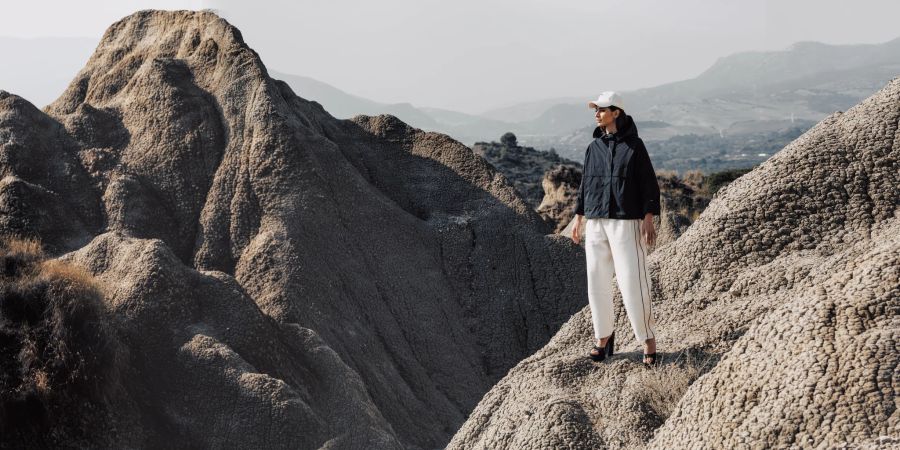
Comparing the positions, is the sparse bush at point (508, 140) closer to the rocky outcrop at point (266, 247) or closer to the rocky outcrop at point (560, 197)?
the rocky outcrop at point (560, 197)

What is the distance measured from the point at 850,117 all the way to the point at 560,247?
9406mm

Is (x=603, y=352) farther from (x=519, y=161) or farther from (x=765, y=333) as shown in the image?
(x=519, y=161)

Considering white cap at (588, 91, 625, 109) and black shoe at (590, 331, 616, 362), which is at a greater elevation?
white cap at (588, 91, 625, 109)

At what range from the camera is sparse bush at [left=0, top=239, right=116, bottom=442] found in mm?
9078

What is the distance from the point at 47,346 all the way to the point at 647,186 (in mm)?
5532

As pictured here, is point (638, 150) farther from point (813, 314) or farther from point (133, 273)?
point (133, 273)

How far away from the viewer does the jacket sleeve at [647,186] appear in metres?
6.91

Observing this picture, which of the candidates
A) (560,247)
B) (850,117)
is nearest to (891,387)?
(850,117)

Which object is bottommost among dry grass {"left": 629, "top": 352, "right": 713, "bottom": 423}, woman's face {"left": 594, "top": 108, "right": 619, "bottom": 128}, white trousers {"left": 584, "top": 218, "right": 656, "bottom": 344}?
dry grass {"left": 629, "top": 352, "right": 713, "bottom": 423}

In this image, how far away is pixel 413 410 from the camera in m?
13.8

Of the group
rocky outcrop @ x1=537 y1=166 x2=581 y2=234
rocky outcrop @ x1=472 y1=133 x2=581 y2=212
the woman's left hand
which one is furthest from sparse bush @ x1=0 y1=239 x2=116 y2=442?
rocky outcrop @ x1=472 y1=133 x2=581 y2=212

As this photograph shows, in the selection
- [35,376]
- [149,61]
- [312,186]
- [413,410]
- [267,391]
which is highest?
[149,61]

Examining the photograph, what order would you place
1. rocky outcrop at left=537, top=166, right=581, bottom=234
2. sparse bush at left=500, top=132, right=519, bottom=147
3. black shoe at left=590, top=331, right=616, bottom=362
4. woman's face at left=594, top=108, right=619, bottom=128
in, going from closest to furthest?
woman's face at left=594, top=108, right=619, bottom=128
black shoe at left=590, top=331, right=616, bottom=362
rocky outcrop at left=537, top=166, right=581, bottom=234
sparse bush at left=500, top=132, right=519, bottom=147

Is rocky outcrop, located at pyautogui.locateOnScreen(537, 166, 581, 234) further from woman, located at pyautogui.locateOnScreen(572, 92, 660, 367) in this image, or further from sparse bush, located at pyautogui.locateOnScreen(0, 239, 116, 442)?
woman, located at pyautogui.locateOnScreen(572, 92, 660, 367)
